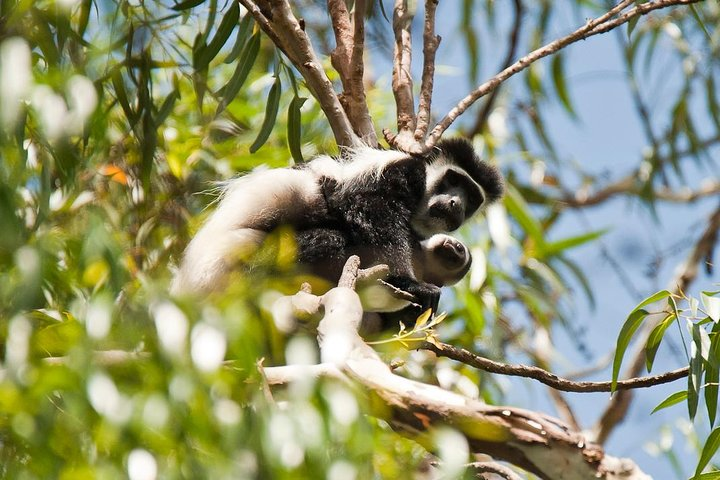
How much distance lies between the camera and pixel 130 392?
1375 mm

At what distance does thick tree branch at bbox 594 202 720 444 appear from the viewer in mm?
4297

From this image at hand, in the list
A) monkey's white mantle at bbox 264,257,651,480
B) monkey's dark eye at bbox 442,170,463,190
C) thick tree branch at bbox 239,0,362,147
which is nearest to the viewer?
monkey's white mantle at bbox 264,257,651,480

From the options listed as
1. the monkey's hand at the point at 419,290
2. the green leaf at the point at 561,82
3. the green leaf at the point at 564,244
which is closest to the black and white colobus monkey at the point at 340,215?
the monkey's hand at the point at 419,290

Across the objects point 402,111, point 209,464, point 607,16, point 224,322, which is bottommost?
point 209,464

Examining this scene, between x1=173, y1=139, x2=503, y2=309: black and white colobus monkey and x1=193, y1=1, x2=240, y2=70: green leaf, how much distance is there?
0.36 m

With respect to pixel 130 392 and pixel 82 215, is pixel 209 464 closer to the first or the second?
pixel 130 392

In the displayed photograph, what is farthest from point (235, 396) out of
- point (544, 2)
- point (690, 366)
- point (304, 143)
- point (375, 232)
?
point (544, 2)

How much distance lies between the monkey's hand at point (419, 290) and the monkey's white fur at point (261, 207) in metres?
0.31

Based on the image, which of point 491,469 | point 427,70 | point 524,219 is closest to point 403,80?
point 427,70

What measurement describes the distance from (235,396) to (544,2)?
3296 mm

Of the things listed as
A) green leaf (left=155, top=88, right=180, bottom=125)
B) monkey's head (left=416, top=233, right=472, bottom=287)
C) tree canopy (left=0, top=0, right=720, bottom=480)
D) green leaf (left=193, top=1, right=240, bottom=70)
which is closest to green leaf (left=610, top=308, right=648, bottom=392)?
tree canopy (left=0, top=0, right=720, bottom=480)

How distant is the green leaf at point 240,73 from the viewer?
237cm

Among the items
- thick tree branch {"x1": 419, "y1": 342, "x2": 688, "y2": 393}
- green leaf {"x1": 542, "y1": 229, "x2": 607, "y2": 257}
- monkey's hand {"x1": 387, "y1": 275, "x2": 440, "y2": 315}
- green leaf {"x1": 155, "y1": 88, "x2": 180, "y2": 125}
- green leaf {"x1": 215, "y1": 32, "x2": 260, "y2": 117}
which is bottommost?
green leaf {"x1": 542, "y1": 229, "x2": 607, "y2": 257}

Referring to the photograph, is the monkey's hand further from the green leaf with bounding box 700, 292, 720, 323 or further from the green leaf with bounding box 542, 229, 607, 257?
the green leaf with bounding box 542, 229, 607, 257
